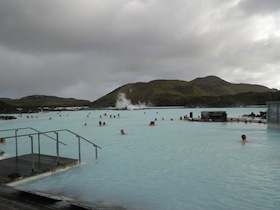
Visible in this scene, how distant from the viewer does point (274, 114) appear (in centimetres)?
2436

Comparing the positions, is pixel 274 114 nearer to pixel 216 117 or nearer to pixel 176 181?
pixel 216 117

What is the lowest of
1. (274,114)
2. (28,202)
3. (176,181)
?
(176,181)

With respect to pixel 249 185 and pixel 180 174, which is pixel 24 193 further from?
pixel 249 185

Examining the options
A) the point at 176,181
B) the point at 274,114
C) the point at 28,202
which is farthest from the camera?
the point at 274,114

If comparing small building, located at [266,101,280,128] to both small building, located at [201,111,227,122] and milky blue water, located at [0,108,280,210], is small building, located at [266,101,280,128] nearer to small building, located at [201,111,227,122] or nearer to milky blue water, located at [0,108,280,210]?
small building, located at [201,111,227,122]

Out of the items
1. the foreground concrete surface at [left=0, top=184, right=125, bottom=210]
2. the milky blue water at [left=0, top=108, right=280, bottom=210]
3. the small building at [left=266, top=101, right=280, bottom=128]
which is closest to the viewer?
the foreground concrete surface at [left=0, top=184, right=125, bottom=210]

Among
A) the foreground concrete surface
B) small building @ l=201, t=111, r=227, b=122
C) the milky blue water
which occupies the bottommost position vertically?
the milky blue water

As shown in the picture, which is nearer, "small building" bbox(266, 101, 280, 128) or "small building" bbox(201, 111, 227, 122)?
"small building" bbox(266, 101, 280, 128)

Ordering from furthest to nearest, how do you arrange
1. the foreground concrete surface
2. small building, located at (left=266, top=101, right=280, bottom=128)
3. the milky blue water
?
small building, located at (left=266, top=101, right=280, bottom=128) → the milky blue water → the foreground concrete surface

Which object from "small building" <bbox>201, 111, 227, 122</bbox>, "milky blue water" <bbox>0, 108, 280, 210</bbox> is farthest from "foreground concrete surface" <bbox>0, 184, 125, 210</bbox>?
"small building" <bbox>201, 111, 227, 122</bbox>

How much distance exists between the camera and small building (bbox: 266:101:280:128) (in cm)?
2320

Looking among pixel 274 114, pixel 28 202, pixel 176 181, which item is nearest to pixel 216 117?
pixel 274 114

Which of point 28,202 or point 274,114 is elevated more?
point 274,114

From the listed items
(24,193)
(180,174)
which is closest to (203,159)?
(180,174)
